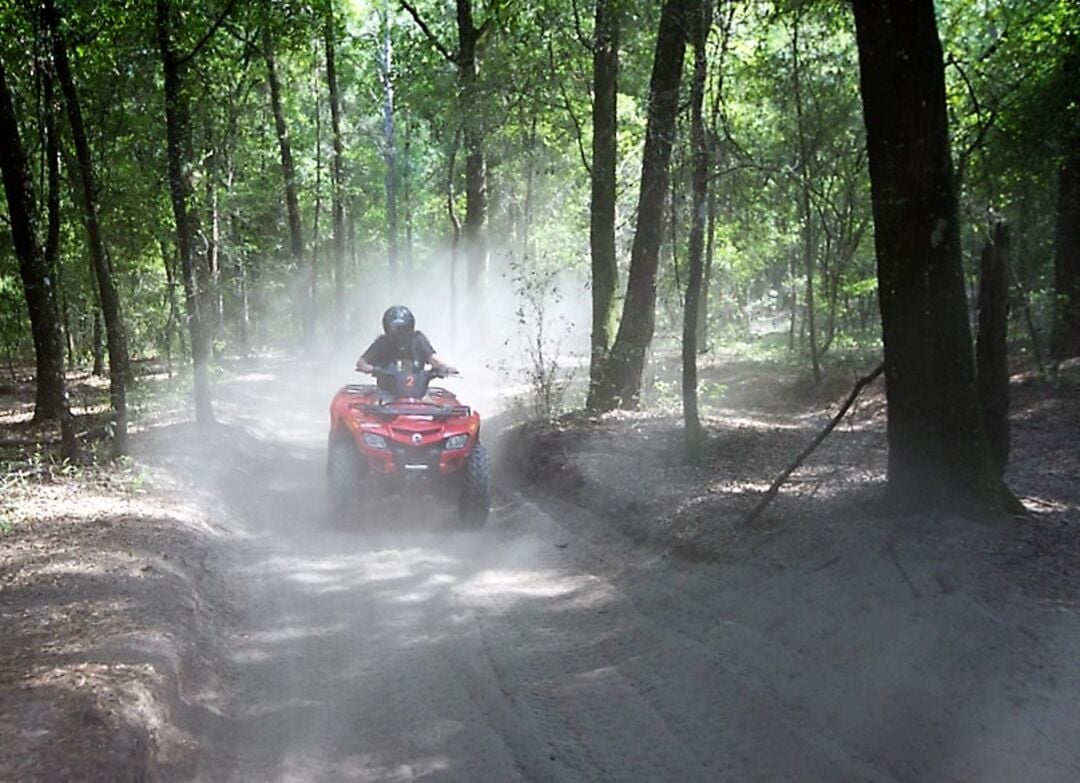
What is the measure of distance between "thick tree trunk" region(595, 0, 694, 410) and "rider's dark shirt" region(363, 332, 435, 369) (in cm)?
372

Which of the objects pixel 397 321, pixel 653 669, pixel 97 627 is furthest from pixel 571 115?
pixel 97 627

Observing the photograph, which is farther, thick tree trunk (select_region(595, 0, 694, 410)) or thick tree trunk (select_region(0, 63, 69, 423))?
thick tree trunk (select_region(0, 63, 69, 423))

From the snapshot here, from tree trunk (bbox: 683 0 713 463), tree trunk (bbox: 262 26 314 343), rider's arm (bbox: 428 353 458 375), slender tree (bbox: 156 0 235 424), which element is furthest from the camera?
tree trunk (bbox: 262 26 314 343)

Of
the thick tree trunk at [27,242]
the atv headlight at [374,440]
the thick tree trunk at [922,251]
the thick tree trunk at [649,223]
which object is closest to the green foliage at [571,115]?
the thick tree trunk at [649,223]

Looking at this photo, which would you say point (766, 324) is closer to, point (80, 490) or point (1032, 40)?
point (1032, 40)

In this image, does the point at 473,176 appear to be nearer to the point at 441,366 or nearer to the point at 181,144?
the point at 181,144

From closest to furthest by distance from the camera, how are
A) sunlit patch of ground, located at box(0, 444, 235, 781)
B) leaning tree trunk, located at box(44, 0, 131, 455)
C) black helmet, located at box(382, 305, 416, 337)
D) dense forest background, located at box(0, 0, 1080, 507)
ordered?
sunlit patch of ground, located at box(0, 444, 235, 781) < dense forest background, located at box(0, 0, 1080, 507) < black helmet, located at box(382, 305, 416, 337) < leaning tree trunk, located at box(44, 0, 131, 455)

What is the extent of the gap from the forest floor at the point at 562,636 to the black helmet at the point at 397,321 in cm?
215

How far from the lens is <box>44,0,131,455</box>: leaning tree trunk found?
1007 centimetres

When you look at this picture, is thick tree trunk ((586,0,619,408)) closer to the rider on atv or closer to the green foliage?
the green foliage

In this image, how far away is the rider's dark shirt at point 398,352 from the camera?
9.85m

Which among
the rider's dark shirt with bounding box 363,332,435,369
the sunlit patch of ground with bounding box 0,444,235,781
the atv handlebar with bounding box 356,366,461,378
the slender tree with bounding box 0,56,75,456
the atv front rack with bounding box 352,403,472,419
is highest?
the slender tree with bounding box 0,56,75,456

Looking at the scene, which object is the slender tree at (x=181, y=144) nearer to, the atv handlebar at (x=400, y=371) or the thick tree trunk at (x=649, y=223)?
the atv handlebar at (x=400, y=371)

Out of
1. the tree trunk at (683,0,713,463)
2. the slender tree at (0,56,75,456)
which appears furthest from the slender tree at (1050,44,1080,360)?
the slender tree at (0,56,75,456)
